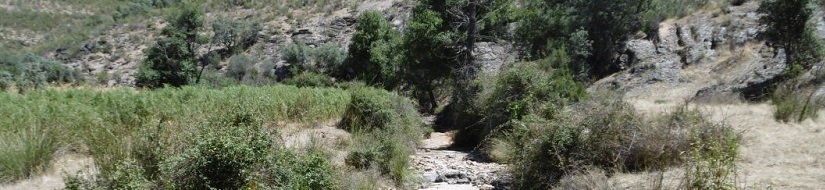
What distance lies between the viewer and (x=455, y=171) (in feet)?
38.5

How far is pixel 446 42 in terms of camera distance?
24.2 m

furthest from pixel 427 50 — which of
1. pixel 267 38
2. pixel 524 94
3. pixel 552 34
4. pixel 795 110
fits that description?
pixel 267 38

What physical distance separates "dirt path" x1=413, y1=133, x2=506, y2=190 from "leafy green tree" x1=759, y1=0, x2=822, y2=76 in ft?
45.3

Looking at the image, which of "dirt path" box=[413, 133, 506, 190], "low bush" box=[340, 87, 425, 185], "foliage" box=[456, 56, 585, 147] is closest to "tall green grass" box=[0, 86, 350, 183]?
"low bush" box=[340, 87, 425, 185]

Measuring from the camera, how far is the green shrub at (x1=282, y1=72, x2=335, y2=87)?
36.8 m

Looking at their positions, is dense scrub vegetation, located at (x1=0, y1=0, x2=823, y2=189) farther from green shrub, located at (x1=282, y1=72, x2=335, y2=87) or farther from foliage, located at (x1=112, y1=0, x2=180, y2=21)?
foliage, located at (x1=112, y1=0, x2=180, y2=21)

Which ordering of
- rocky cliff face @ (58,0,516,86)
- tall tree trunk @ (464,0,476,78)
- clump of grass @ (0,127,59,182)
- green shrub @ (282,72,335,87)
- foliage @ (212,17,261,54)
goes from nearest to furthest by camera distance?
clump of grass @ (0,127,59,182) → tall tree trunk @ (464,0,476,78) → green shrub @ (282,72,335,87) → rocky cliff face @ (58,0,516,86) → foliage @ (212,17,261,54)

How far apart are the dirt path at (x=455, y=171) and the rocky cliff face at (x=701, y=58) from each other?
11.1 meters

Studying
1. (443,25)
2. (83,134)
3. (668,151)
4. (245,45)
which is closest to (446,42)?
(443,25)

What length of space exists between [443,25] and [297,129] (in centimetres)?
1383

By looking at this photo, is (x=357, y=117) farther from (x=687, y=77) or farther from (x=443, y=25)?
(x=687, y=77)

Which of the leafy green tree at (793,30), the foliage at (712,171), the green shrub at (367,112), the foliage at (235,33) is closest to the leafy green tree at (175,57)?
the foliage at (235,33)

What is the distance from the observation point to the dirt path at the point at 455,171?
10797 millimetres

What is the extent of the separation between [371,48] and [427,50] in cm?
1123
